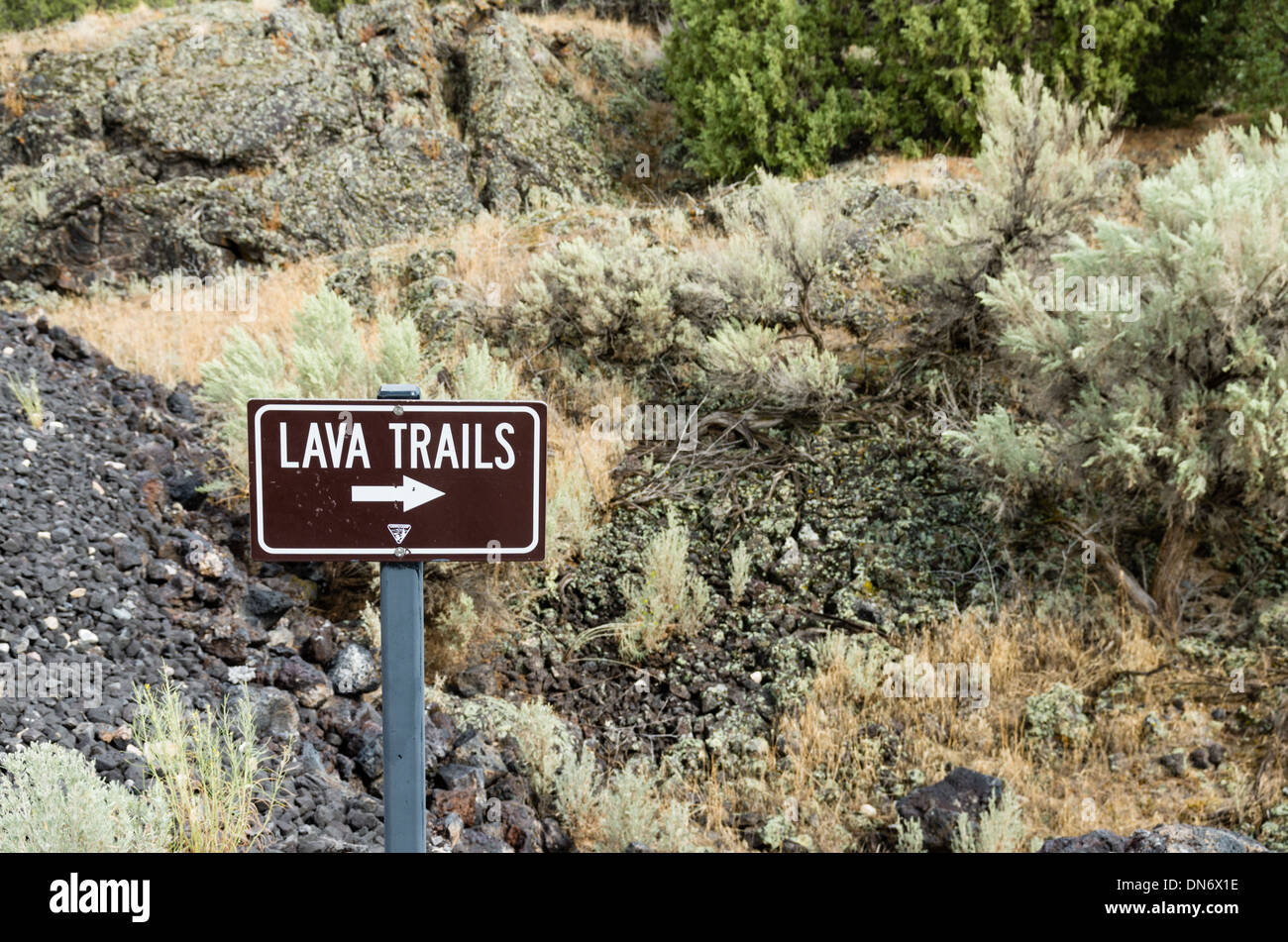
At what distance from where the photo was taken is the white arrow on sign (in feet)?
6.66

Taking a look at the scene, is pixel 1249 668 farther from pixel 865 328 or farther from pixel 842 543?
pixel 865 328

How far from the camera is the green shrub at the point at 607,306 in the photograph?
7.73 metres

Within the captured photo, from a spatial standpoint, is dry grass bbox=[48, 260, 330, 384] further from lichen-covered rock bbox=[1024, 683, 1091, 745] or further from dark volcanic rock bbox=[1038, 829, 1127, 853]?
dark volcanic rock bbox=[1038, 829, 1127, 853]

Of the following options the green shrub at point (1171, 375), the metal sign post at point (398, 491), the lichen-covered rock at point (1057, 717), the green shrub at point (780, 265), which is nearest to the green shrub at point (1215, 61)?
the green shrub at point (780, 265)

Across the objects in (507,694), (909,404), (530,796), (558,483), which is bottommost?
(530,796)

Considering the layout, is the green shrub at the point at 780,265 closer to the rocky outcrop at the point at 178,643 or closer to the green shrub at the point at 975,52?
the rocky outcrop at the point at 178,643

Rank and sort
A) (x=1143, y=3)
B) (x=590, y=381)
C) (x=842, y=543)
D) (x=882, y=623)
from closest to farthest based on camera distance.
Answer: (x=882, y=623), (x=842, y=543), (x=590, y=381), (x=1143, y=3)

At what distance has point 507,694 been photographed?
4.96 meters

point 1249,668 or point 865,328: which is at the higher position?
point 865,328

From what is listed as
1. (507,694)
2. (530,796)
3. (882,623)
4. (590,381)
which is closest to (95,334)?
(590,381)

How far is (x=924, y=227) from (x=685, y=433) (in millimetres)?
2736

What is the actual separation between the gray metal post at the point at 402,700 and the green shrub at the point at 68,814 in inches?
43.2

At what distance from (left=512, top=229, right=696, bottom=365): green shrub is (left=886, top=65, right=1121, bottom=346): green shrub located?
6.20 ft

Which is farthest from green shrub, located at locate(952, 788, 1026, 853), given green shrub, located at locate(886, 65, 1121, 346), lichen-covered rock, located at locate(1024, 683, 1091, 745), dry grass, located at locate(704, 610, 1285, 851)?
green shrub, located at locate(886, 65, 1121, 346)
